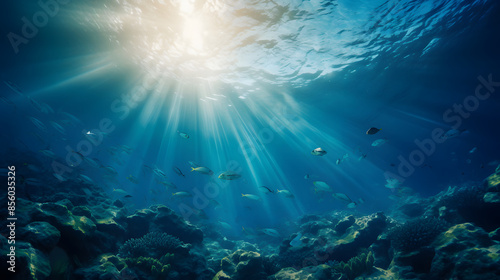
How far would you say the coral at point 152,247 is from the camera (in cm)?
640

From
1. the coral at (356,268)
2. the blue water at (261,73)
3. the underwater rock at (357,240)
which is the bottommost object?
the coral at (356,268)

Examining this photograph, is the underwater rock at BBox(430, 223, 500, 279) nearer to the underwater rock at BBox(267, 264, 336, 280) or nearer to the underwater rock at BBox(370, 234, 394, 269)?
the underwater rock at BBox(370, 234, 394, 269)

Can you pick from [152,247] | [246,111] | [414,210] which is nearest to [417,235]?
[152,247]

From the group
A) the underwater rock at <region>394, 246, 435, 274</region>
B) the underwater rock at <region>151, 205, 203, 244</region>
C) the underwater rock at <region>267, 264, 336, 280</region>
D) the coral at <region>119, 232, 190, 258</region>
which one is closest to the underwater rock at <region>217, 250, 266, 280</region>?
the underwater rock at <region>267, 264, 336, 280</region>

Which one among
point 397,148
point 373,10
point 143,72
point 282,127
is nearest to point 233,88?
point 143,72

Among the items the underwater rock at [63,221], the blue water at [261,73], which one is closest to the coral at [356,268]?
the blue water at [261,73]

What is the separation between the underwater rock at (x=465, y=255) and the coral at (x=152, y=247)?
7.24 metres

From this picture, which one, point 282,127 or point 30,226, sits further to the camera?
point 282,127

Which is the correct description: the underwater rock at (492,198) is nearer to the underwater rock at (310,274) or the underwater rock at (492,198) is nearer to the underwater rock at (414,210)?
the underwater rock at (310,274)

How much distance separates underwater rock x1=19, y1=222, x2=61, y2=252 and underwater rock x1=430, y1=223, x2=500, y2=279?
863 centimetres

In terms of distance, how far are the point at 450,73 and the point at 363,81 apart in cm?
680

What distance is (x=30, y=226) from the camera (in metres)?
4.02

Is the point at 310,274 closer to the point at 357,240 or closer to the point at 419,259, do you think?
the point at 419,259

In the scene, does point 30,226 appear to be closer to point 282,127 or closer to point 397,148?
point 282,127
